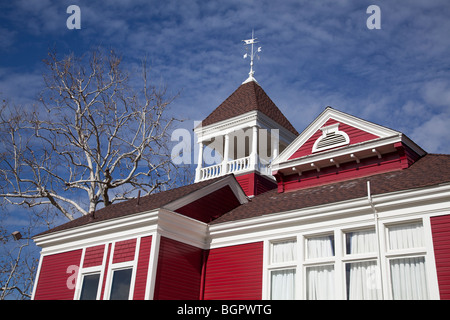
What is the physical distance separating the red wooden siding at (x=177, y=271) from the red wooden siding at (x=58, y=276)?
3.30 metres

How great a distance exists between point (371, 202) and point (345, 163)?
3.58 m

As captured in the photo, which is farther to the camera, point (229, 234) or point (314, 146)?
point (314, 146)

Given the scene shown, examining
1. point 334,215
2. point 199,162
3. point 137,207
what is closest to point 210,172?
point 199,162

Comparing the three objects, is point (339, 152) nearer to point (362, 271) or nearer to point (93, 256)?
point (362, 271)

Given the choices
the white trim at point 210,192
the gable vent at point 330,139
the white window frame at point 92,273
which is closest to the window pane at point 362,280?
the gable vent at point 330,139

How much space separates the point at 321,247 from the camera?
1176cm

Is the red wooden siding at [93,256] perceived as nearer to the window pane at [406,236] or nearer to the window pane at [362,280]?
the window pane at [362,280]

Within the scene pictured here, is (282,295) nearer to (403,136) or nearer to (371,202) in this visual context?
(371,202)

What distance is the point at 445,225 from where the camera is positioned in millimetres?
9977

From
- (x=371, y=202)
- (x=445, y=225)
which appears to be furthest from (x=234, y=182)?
(x=445, y=225)

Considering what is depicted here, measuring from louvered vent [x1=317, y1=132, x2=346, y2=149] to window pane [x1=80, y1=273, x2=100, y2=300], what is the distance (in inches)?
316

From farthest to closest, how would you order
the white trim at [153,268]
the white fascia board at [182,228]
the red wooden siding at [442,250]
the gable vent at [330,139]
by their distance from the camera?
the gable vent at [330,139] → the white fascia board at [182,228] → the white trim at [153,268] → the red wooden siding at [442,250]

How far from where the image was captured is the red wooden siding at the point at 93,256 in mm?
13984

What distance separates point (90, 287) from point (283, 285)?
5.76m
